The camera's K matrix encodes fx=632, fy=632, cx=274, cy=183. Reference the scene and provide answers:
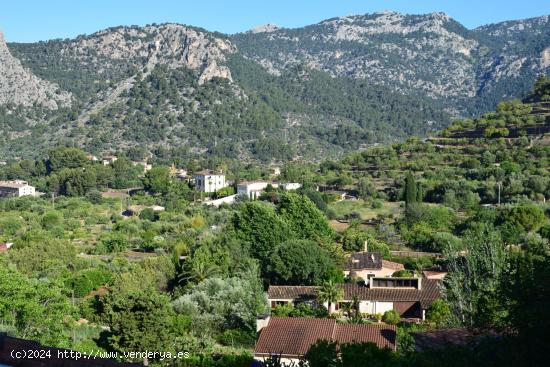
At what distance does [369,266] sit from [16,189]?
49.4 meters

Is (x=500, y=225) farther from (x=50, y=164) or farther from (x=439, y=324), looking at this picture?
(x=50, y=164)

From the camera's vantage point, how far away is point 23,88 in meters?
125

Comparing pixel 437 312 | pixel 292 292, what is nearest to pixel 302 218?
pixel 292 292

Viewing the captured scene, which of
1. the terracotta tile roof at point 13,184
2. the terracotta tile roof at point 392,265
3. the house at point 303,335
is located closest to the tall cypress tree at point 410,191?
the terracotta tile roof at point 392,265

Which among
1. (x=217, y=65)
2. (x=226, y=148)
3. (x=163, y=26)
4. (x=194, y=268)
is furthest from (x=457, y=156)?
(x=163, y=26)

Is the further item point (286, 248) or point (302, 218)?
point (302, 218)

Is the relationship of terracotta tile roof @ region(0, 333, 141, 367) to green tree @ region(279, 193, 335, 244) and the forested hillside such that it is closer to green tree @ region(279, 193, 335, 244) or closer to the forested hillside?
the forested hillside

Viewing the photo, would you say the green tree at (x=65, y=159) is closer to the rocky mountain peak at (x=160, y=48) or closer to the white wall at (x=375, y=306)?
the rocky mountain peak at (x=160, y=48)

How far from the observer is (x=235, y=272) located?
90.1ft

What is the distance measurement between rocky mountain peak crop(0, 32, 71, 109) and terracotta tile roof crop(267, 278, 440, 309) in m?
109

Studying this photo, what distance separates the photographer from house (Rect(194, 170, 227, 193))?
67.0 metres

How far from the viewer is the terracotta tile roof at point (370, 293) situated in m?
24.6

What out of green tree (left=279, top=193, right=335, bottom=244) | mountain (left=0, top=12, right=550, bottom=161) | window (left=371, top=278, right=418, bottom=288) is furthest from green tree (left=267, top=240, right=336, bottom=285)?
mountain (left=0, top=12, right=550, bottom=161)

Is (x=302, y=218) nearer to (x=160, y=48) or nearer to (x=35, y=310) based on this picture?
(x=35, y=310)
